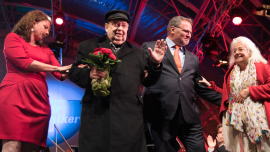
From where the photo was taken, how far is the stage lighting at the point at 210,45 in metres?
6.48

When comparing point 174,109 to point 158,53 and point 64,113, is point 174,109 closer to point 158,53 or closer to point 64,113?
point 158,53

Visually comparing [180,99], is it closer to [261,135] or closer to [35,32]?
[261,135]

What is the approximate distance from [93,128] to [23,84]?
0.91 metres

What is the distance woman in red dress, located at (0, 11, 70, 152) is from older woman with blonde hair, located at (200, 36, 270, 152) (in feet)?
6.22

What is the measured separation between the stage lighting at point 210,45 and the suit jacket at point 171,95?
13.6 ft

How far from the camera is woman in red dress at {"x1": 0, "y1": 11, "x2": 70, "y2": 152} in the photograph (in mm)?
2062

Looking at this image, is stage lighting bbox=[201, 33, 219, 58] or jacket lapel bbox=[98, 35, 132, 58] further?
stage lighting bbox=[201, 33, 219, 58]

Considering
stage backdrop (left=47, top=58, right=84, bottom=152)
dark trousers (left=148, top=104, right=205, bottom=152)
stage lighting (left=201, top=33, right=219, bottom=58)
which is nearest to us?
dark trousers (left=148, top=104, right=205, bottom=152)

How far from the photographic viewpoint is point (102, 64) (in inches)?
68.3

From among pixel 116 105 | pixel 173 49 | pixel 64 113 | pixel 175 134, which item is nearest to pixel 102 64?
pixel 116 105

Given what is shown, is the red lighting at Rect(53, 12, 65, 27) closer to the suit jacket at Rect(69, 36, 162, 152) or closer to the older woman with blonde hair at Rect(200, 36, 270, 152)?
the suit jacket at Rect(69, 36, 162, 152)

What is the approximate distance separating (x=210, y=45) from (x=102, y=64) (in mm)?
5472

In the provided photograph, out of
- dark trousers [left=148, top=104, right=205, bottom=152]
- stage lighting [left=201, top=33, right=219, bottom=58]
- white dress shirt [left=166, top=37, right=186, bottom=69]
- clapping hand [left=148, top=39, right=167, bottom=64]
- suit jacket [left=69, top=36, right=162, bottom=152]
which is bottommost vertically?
dark trousers [left=148, top=104, right=205, bottom=152]

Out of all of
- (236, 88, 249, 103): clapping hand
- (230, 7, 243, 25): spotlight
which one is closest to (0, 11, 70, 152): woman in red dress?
(236, 88, 249, 103): clapping hand
